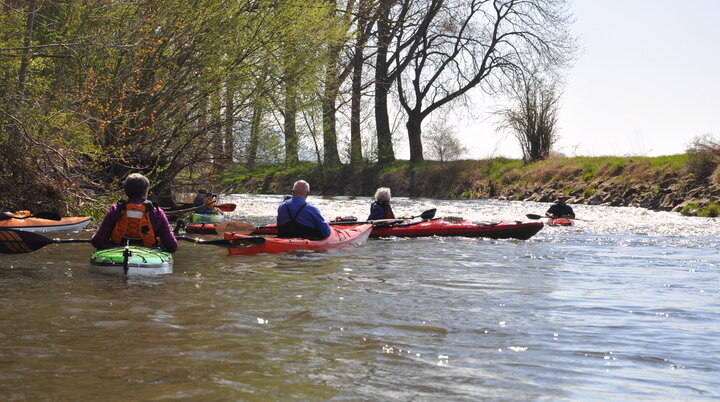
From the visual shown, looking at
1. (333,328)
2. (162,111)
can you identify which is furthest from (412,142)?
(333,328)

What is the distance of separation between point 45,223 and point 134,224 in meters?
3.99

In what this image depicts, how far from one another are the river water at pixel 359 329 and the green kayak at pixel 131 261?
0.38ft

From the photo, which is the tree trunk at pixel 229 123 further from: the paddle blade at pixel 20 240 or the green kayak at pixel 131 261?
the green kayak at pixel 131 261

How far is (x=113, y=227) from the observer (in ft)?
27.0

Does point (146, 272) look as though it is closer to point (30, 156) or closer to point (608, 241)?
point (30, 156)

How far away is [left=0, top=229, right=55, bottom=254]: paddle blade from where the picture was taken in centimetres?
908

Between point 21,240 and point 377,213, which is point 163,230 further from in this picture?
point 377,213

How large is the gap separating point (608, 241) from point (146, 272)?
8.56 m

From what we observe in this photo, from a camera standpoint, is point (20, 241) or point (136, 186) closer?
point (136, 186)

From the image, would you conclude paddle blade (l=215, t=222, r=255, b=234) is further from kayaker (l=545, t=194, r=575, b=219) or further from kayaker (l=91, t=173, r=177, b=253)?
kayaker (l=545, t=194, r=575, b=219)

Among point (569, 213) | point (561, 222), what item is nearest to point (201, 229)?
point (561, 222)

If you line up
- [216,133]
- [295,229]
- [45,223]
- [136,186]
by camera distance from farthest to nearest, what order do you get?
[216,133], [45,223], [295,229], [136,186]

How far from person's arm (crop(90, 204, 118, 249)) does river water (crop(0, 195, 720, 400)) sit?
0.40 m

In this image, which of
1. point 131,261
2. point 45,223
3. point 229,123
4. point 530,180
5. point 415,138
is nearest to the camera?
point 131,261
